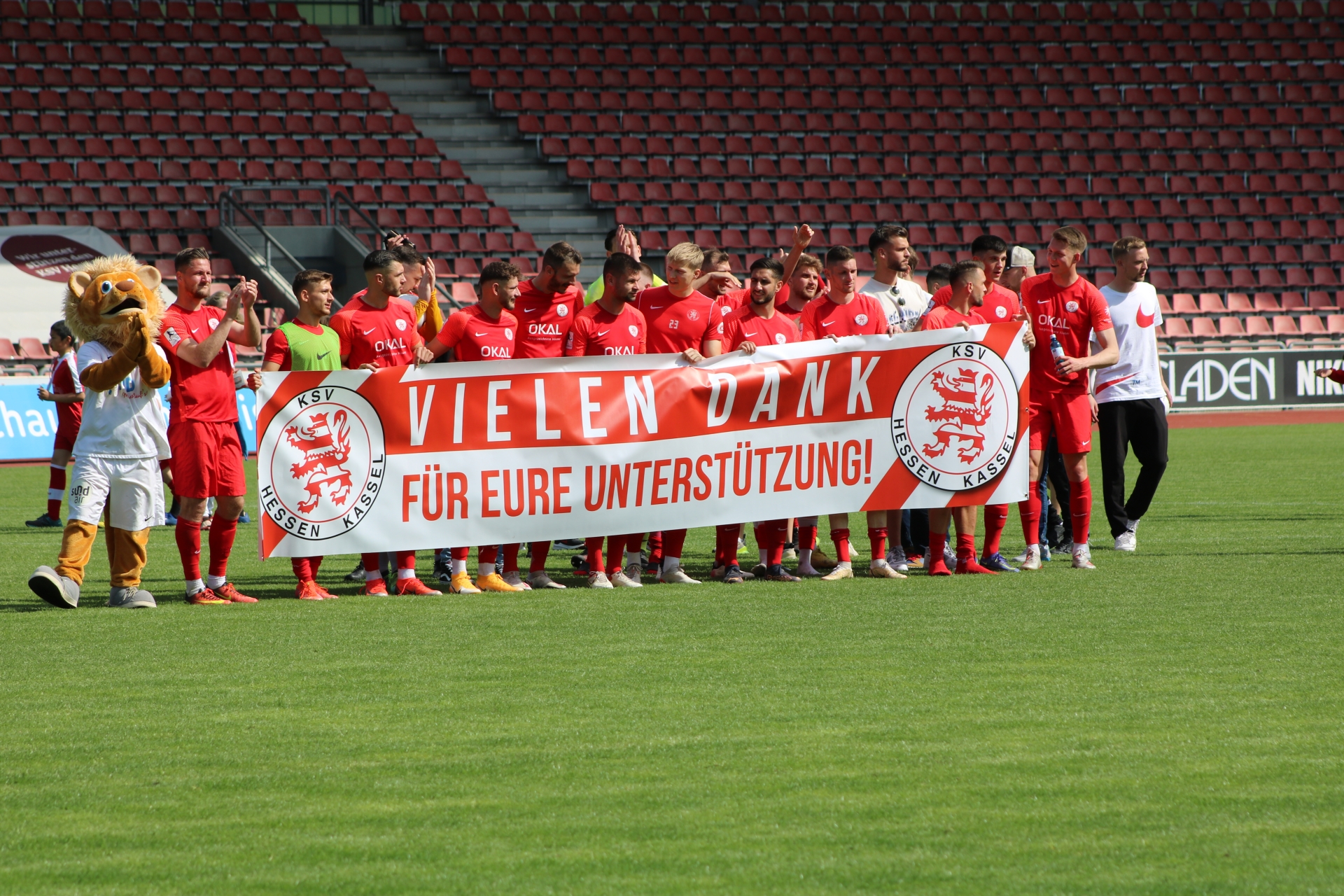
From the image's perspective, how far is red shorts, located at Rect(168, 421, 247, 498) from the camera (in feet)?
26.6

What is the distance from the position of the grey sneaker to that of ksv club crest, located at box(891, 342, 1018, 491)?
68.3 inches

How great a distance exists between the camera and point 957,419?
904 centimetres

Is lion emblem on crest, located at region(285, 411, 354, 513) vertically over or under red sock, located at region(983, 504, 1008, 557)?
over

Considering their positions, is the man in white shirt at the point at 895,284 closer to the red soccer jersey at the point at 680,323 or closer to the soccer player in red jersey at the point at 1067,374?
the soccer player in red jersey at the point at 1067,374

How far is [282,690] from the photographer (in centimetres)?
568

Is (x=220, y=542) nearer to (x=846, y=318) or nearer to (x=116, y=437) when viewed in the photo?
(x=116, y=437)

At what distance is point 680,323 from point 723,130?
22437mm

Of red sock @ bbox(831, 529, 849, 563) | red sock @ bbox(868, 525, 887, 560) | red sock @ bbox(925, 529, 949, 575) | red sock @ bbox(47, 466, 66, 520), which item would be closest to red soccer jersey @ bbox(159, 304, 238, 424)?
red sock @ bbox(831, 529, 849, 563)

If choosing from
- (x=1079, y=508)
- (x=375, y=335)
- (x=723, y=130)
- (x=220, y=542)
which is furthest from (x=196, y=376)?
(x=723, y=130)

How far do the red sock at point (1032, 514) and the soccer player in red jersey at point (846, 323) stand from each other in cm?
88

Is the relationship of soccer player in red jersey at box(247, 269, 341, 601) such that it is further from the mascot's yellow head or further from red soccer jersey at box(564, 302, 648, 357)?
red soccer jersey at box(564, 302, 648, 357)

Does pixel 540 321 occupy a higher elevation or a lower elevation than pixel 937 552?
higher

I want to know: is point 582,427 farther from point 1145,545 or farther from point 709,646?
point 1145,545

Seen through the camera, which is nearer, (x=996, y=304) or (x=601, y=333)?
(x=601, y=333)
